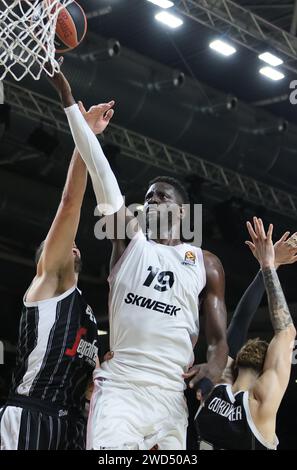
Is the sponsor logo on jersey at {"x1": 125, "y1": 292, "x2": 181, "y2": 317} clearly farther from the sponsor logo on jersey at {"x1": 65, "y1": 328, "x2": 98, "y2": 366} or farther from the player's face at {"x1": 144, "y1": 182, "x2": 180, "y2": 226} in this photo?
the player's face at {"x1": 144, "y1": 182, "x2": 180, "y2": 226}

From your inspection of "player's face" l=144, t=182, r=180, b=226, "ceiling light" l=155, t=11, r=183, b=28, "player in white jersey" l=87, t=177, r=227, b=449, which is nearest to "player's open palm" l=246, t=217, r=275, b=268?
"player in white jersey" l=87, t=177, r=227, b=449

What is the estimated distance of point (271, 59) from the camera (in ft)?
27.2

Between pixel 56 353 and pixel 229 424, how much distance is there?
790 millimetres

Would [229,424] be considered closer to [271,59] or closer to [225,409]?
[225,409]

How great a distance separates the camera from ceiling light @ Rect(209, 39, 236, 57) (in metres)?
8.20

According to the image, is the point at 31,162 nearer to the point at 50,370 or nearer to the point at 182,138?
the point at 182,138

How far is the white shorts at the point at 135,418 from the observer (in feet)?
10.4

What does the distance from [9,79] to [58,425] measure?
5.28 m

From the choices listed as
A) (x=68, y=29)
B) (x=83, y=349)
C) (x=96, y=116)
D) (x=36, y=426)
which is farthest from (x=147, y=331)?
(x=68, y=29)

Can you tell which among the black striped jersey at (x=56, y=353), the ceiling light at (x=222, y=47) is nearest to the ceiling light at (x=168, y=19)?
the ceiling light at (x=222, y=47)

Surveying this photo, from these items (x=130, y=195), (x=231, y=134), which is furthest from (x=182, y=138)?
(x=130, y=195)

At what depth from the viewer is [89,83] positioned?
26.8 feet

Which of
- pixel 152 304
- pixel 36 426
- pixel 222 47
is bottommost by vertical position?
pixel 36 426

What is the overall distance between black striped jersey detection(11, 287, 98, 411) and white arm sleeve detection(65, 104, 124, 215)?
49cm
